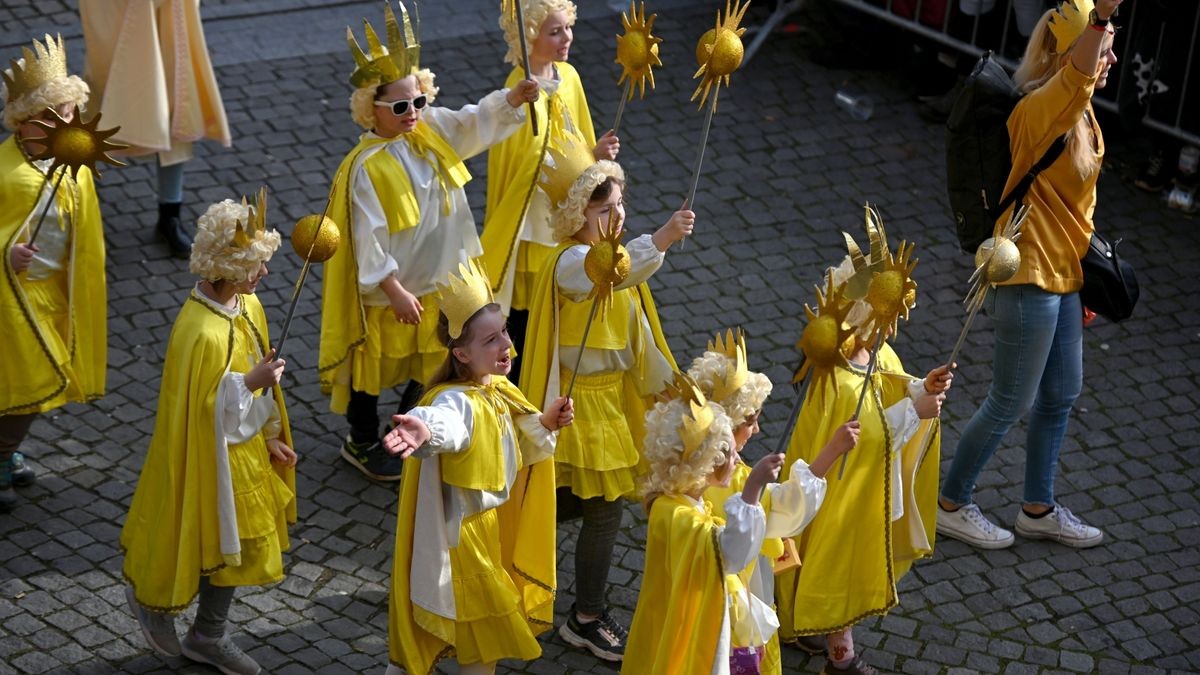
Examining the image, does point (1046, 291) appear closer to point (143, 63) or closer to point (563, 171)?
point (563, 171)

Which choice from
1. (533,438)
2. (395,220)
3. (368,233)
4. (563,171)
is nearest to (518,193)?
(395,220)

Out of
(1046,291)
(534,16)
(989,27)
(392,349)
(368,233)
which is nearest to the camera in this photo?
(1046,291)

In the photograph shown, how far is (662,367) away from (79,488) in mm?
2495

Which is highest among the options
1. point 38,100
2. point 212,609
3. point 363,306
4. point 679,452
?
point 38,100

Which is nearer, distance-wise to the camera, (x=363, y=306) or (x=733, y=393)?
(x=733, y=393)

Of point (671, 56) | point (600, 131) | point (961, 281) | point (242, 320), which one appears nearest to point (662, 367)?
point (242, 320)

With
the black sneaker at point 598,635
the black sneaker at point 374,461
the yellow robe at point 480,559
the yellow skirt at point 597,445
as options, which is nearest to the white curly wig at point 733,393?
the yellow robe at point 480,559

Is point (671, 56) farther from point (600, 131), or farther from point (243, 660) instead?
point (243, 660)

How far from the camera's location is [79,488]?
7074mm

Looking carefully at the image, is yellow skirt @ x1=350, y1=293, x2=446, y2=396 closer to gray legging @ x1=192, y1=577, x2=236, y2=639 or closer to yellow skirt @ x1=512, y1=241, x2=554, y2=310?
yellow skirt @ x1=512, y1=241, x2=554, y2=310

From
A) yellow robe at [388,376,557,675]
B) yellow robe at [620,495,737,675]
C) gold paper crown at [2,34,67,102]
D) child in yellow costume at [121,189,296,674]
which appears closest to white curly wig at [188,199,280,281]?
child in yellow costume at [121,189,296,674]

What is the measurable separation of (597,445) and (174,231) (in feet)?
11.2

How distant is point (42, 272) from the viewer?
666 centimetres

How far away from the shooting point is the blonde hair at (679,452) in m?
5.07
